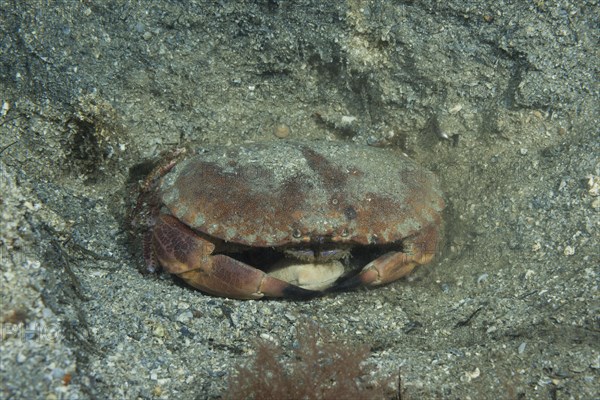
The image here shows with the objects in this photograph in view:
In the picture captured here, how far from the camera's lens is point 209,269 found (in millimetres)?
3031

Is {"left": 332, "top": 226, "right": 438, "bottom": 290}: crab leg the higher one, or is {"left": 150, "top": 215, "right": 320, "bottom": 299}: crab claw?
{"left": 332, "top": 226, "right": 438, "bottom": 290}: crab leg

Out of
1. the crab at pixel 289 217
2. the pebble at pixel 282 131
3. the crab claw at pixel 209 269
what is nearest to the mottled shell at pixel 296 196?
the crab at pixel 289 217

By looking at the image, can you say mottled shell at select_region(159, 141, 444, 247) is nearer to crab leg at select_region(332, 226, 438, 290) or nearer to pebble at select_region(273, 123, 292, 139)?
crab leg at select_region(332, 226, 438, 290)

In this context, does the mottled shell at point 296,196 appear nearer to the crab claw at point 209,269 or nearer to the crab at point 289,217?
the crab at point 289,217

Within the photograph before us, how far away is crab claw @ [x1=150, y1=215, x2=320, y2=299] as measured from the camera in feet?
9.78

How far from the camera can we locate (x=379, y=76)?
146 inches

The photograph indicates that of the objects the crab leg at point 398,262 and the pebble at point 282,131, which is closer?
the crab leg at point 398,262

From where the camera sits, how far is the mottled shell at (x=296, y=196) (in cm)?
300

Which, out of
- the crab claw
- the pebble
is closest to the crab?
the crab claw

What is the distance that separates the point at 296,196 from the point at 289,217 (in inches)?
5.2

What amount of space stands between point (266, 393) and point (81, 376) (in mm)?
736

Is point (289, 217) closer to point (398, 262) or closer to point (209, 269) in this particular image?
point (209, 269)

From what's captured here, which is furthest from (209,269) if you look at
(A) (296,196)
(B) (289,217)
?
(A) (296,196)

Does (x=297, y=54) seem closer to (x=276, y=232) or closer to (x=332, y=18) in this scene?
(x=332, y=18)
